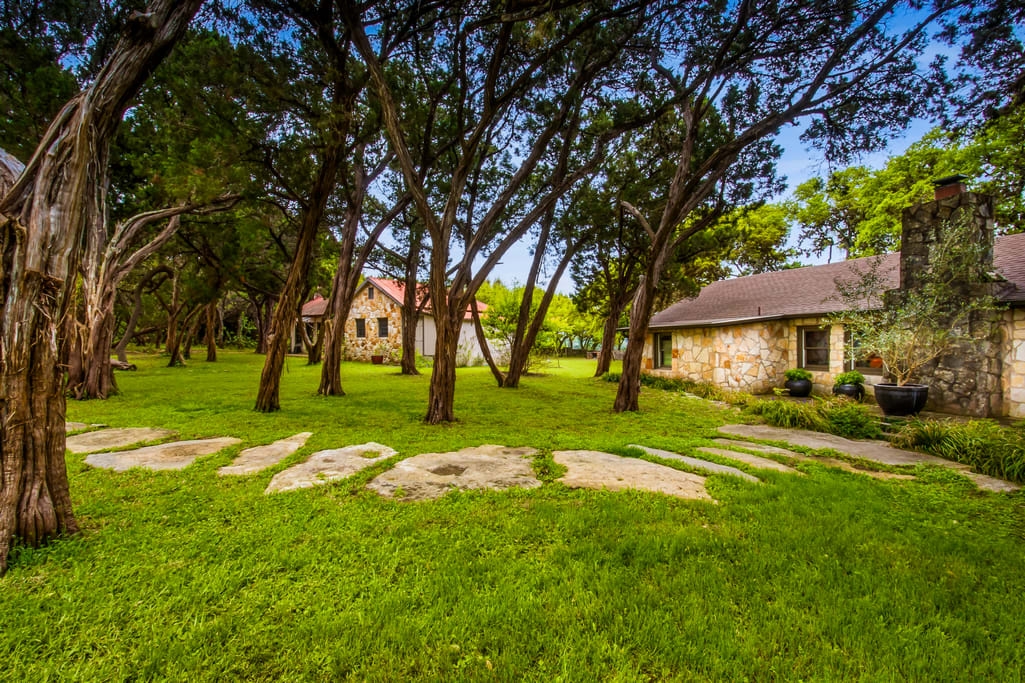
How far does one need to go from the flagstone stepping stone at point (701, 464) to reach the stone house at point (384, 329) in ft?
51.2

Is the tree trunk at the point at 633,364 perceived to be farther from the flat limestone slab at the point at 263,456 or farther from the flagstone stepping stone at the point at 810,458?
the flat limestone slab at the point at 263,456

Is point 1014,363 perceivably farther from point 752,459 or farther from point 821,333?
point 752,459

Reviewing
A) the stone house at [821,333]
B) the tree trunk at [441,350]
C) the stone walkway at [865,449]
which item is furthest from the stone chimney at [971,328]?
the tree trunk at [441,350]

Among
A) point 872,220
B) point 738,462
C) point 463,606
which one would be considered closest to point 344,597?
point 463,606

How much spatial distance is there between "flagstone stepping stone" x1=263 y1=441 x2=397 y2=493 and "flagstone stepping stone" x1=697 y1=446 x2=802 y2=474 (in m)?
3.49

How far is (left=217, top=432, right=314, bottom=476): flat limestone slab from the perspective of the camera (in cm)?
346

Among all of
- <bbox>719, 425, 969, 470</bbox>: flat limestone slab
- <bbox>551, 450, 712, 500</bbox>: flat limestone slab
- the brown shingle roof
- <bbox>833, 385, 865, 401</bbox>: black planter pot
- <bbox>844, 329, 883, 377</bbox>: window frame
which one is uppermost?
the brown shingle roof

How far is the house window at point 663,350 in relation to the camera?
46.4 ft

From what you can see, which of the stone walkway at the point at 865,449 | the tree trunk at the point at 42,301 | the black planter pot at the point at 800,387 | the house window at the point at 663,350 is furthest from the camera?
the house window at the point at 663,350

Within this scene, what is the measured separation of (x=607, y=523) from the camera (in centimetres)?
253

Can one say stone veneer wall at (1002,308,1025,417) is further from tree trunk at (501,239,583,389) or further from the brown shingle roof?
tree trunk at (501,239,583,389)

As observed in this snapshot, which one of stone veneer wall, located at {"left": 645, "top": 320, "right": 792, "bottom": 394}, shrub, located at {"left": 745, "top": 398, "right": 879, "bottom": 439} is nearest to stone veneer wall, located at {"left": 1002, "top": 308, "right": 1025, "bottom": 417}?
shrub, located at {"left": 745, "top": 398, "right": 879, "bottom": 439}

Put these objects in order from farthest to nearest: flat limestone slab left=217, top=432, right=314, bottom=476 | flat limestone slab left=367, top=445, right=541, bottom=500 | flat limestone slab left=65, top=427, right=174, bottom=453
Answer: flat limestone slab left=65, top=427, right=174, bottom=453, flat limestone slab left=217, top=432, right=314, bottom=476, flat limestone slab left=367, top=445, right=541, bottom=500

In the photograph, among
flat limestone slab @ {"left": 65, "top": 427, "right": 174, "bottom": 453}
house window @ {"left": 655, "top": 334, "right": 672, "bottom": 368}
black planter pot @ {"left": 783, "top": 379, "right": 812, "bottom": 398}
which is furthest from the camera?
house window @ {"left": 655, "top": 334, "right": 672, "bottom": 368}
